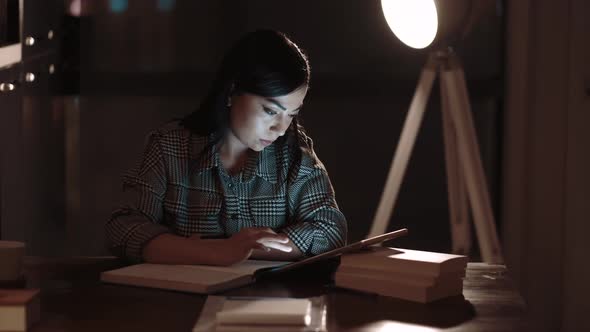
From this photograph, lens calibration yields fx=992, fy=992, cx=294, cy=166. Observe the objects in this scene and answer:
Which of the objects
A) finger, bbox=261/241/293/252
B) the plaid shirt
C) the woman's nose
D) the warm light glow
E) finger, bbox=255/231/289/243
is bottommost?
finger, bbox=261/241/293/252

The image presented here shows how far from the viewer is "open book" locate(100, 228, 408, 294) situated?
4.81ft

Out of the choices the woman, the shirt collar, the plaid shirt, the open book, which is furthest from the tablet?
the shirt collar

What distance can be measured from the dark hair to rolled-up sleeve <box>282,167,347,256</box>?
0.20ft

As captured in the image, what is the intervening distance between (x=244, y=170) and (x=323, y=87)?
1.61 metres

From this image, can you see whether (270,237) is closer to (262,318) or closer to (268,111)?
(268,111)

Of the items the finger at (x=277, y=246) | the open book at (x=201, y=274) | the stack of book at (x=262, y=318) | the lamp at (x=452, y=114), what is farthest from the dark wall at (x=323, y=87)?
the stack of book at (x=262, y=318)

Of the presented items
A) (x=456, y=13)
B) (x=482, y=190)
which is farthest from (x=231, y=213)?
(x=482, y=190)

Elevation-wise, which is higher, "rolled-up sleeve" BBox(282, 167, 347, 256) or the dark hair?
the dark hair

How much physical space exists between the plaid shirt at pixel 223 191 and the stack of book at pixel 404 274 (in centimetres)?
35

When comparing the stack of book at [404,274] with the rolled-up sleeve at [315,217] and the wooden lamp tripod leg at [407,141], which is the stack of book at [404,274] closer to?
the rolled-up sleeve at [315,217]

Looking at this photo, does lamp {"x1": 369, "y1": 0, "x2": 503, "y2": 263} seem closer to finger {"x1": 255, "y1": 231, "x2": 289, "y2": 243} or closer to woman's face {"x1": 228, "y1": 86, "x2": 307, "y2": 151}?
woman's face {"x1": 228, "y1": 86, "x2": 307, "y2": 151}

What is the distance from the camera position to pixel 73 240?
3586 mm

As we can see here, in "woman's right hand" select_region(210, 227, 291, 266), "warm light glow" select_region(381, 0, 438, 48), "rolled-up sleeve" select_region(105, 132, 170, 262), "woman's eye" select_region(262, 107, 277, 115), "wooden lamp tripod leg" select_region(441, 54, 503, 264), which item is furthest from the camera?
"wooden lamp tripod leg" select_region(441, 54, 503, 264)

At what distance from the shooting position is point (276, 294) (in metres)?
1.45
